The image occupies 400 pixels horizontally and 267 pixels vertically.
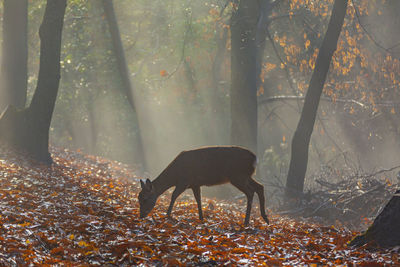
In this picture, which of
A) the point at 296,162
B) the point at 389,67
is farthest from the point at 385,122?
the point at 296,162

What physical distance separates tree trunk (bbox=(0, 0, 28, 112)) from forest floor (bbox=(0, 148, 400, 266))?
29.4 feet

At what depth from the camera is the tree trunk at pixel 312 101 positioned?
50.1 ft

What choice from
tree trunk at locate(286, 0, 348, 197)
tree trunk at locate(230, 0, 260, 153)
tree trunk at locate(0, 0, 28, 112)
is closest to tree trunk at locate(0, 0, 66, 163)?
tree trunk at locate(0, 0, 28, 112)

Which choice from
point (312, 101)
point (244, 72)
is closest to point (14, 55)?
point (244, 72)

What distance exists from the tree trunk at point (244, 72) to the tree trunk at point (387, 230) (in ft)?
33.5

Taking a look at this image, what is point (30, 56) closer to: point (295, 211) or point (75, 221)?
point (295, 211)

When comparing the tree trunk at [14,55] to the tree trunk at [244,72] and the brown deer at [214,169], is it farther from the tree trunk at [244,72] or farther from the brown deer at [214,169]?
the brown deer at [214,169]

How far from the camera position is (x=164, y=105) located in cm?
3362

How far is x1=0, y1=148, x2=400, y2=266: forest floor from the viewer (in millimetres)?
6848

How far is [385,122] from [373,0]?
512cm

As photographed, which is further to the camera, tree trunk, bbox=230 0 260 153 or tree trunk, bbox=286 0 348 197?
tree trunk, bbox=230 0 260 153

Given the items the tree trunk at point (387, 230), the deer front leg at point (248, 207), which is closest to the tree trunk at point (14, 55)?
the deer front leg at point (248, 207)

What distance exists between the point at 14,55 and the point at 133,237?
14.6m

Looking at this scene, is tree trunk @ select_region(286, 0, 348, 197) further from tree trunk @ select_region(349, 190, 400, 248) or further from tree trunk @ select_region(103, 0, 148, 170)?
tree trunk @ select_region(103, 0, 148, 170)
